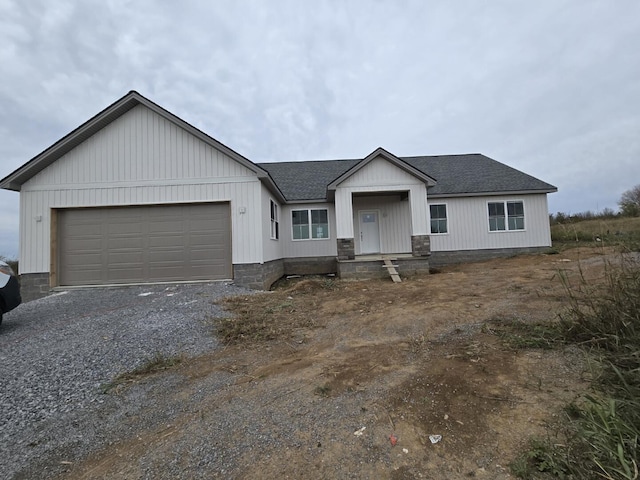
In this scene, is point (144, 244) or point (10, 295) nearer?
point (10, 295)

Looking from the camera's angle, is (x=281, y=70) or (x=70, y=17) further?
(x=281, y=70)

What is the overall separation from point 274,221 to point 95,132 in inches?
259

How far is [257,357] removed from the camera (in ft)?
13.2

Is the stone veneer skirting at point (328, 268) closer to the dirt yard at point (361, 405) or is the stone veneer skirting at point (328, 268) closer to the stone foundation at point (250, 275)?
the stone foundation at point (250, 275)

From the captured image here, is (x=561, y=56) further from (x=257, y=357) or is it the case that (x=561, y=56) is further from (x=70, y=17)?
(x=70, y=17)

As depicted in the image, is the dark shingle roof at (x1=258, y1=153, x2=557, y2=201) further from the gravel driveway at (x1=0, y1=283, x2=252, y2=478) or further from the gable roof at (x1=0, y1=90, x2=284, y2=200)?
the gravel driveway at (x1=0, y1=283, x2=252, y2=478)

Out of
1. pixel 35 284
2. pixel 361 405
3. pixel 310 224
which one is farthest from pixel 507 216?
pixel 35 284

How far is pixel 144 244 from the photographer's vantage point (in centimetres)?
919

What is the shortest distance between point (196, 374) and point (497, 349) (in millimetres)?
3737

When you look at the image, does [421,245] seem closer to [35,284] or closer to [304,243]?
[304,243]

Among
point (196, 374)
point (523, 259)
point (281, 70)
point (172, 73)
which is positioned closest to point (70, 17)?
point (172, 73)

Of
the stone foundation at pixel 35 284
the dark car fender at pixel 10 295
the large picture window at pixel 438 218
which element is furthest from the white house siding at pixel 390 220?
the stone foundation at pixel 35 284

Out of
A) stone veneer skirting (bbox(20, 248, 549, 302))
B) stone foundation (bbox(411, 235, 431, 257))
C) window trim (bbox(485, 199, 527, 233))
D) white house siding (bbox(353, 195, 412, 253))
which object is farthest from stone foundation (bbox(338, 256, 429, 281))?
window trim (bbox(485, 199, 527, 233))

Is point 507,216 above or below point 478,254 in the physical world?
above
